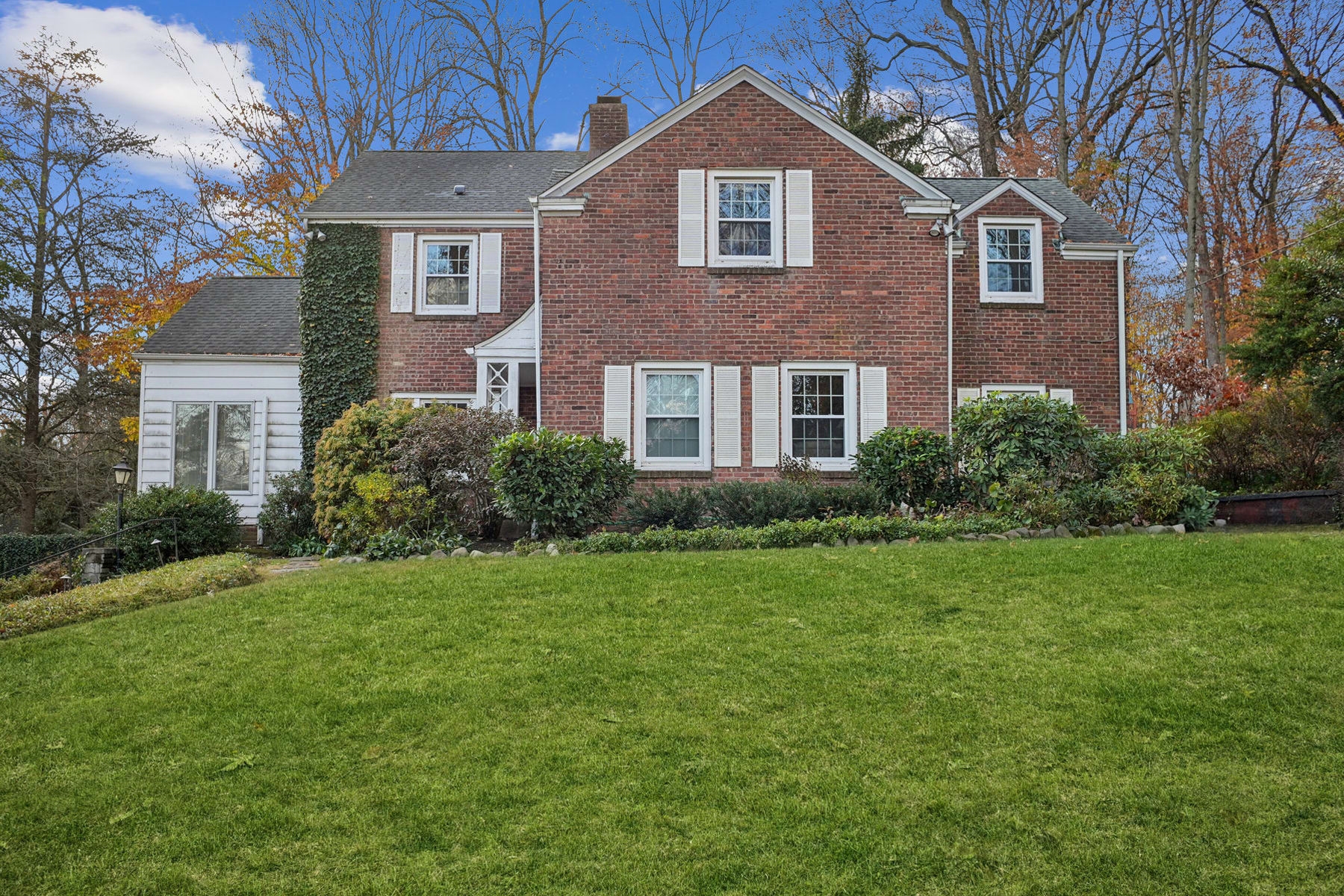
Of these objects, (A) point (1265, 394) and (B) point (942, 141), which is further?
(B) point (942, 141)

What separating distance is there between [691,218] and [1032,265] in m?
6.33

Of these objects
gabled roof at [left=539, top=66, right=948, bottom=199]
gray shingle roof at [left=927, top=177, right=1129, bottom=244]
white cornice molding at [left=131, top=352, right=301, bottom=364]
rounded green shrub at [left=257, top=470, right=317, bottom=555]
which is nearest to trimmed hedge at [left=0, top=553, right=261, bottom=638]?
rounded green shrub at [left=257, top=470, right=317, bottom=555]

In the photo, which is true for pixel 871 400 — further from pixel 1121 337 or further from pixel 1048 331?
pixel 1121 337

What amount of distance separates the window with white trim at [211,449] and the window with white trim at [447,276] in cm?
389

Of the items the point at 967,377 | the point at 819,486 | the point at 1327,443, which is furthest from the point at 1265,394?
the point at 819,486

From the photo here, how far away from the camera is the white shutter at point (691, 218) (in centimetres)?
→ 1453

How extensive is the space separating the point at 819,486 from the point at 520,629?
5.76 meters

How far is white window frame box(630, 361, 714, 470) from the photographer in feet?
46.7

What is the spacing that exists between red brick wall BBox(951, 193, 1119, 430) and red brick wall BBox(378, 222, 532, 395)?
7.66 m

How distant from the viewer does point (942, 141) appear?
2847 cm

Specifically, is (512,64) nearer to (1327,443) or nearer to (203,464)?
(203,464)

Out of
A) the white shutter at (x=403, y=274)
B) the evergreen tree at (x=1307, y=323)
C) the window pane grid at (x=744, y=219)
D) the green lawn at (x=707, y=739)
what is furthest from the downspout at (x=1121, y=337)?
the white shutter at (x=403, y=274)

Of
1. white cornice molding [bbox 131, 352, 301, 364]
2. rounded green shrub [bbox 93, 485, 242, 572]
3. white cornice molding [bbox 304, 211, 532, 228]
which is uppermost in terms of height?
white cornice molding [bbox 304, 211, 532, 228]

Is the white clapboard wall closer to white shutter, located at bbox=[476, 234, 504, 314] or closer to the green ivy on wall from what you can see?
the green ivy on wall
